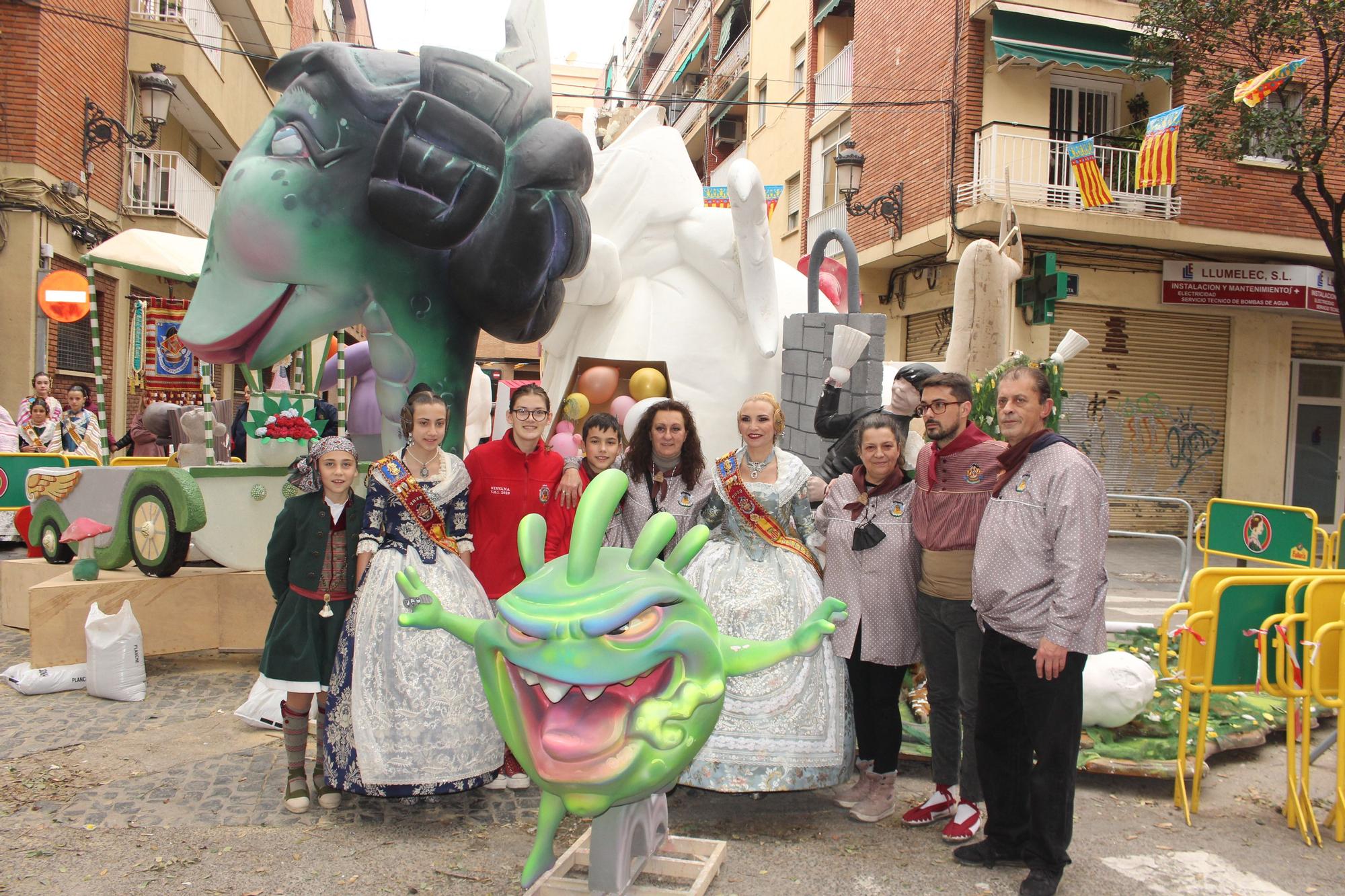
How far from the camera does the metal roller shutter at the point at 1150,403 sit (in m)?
12.0

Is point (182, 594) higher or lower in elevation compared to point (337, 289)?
lower

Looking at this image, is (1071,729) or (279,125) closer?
(1071,729)

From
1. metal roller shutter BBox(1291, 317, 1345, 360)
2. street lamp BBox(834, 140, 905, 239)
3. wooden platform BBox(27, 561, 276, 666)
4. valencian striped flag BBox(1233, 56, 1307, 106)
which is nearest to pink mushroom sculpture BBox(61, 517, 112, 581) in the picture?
wooden platform BBox(27, 561, 276, 666)

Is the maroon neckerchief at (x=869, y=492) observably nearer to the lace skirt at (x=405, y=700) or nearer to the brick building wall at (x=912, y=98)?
the lace skirt at (x=405, y=700)

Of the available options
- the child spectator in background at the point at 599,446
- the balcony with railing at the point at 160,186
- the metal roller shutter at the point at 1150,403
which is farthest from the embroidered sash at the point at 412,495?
the balcony with railing at the point at 160,186

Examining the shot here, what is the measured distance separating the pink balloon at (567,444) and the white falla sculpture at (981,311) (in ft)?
6.82

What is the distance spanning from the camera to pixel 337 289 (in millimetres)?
4543

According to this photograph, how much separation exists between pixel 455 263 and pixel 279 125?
3.05 feet

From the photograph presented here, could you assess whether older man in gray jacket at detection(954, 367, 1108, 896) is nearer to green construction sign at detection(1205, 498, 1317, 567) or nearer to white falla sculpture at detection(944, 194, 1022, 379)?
white falla sculpture at detection(944, 194, 1022, 379)

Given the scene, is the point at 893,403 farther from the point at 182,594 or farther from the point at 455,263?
the point at 182,594

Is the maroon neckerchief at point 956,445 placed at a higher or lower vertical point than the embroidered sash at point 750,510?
higher

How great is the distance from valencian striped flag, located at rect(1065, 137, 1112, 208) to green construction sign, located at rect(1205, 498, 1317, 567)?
5335 mm

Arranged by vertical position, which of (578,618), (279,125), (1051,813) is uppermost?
(279,125)

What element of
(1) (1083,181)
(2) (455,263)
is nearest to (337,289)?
(2) (455,263)
